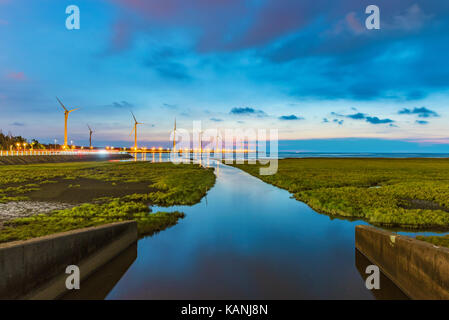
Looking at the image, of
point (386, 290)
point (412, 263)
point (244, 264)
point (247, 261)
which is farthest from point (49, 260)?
point (412, 263)

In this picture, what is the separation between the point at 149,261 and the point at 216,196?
631 inches

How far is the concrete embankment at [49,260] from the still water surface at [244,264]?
81 cm

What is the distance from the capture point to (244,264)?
10109 millimetres

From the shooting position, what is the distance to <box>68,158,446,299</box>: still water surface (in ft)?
26.4

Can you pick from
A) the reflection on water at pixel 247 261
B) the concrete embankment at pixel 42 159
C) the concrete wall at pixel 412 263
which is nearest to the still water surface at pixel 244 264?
the reflection on water at pixel 247 261

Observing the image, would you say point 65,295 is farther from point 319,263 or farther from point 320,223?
point 320,223

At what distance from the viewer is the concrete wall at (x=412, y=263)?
20.6 feet

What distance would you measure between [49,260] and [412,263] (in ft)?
36.8

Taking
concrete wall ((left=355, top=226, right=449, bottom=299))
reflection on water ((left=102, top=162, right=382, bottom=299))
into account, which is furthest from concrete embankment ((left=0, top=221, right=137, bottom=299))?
concrete wall ((left=355, top=226, right=449, bottom=299))

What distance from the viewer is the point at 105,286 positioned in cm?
822

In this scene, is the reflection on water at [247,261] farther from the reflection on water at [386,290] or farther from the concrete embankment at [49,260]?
the concrete embankment at [49,260]

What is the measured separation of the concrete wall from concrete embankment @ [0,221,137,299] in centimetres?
1099

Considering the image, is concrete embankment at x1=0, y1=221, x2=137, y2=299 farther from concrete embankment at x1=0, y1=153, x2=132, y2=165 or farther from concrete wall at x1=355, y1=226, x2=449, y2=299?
concrete embankment at x1=0, y1=153, x2=132, y2=165
